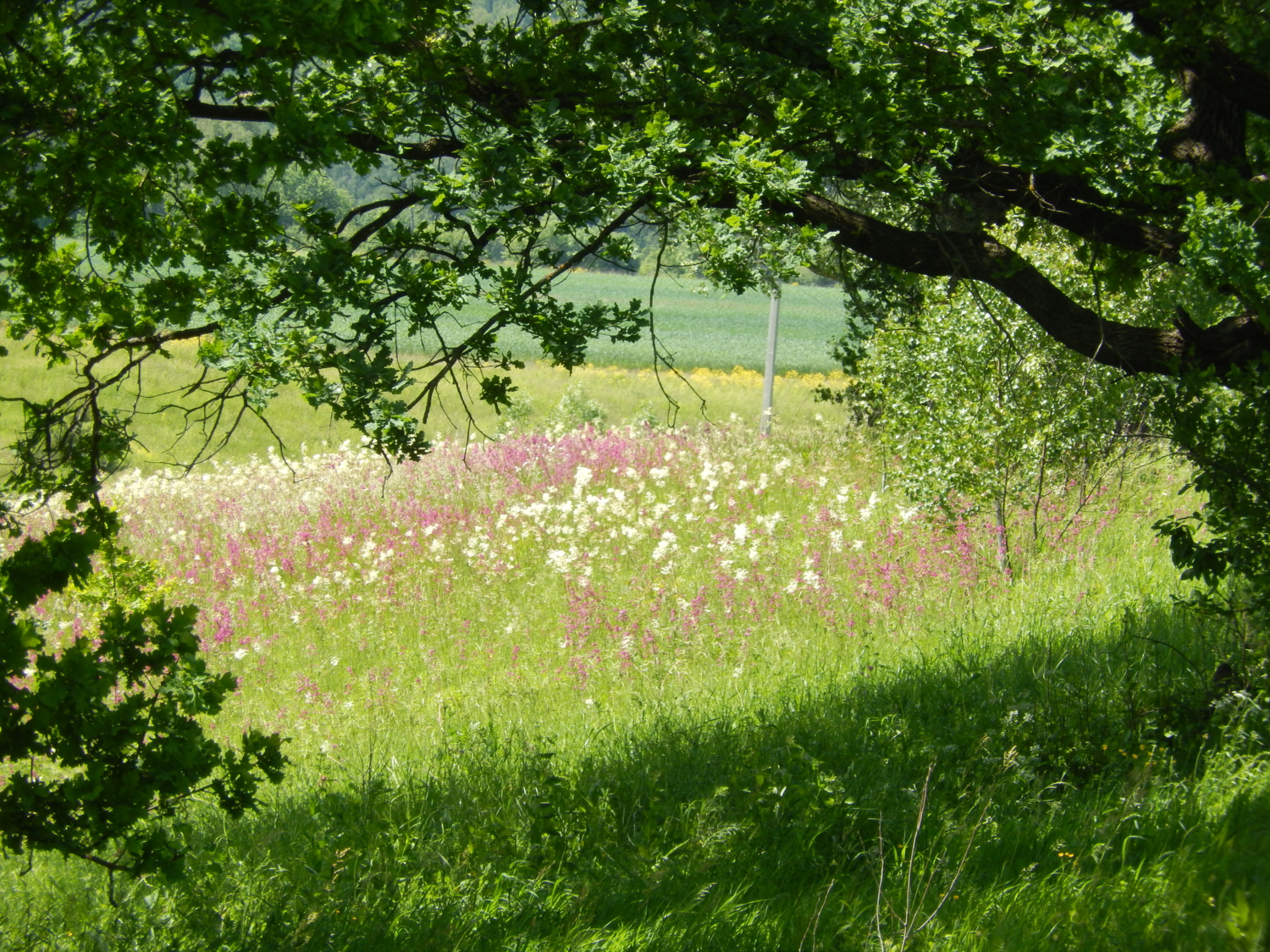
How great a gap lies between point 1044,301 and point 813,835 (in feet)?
8.85

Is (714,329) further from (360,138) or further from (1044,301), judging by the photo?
(360,138)

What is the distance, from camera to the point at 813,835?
381cm

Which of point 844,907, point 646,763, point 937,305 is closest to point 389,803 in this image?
point 646,763

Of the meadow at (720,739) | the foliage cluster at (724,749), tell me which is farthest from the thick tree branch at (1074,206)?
the foliage cluster at (724,749)

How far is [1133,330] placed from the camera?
4621mm

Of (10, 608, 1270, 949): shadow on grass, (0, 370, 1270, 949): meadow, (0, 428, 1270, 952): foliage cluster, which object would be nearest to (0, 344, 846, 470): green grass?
(0, 370, 1270, 949): meadow

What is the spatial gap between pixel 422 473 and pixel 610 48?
33.0 ft

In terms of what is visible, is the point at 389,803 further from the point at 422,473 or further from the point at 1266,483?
the point at 422,473

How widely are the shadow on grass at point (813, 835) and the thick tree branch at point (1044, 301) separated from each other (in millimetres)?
1416

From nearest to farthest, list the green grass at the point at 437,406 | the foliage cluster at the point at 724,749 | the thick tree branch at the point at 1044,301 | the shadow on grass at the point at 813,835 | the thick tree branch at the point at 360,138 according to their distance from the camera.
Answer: the shadow on grass at the point at 813,835
the foliage cluster at the point at 724,749
the thick tree branch at the point at 360,138
the thick tree branch at the point at 1044,301
the green grass at the point at 437,406

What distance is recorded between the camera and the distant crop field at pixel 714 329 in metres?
40.8

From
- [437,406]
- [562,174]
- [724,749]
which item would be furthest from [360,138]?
[437,406]

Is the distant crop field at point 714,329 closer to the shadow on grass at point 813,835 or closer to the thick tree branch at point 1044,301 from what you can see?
the thick tree branch at point 1044,301

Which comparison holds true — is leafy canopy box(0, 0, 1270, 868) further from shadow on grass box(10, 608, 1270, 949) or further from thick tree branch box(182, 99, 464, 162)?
shadow on grass box(10, 608, 1270, 949)
